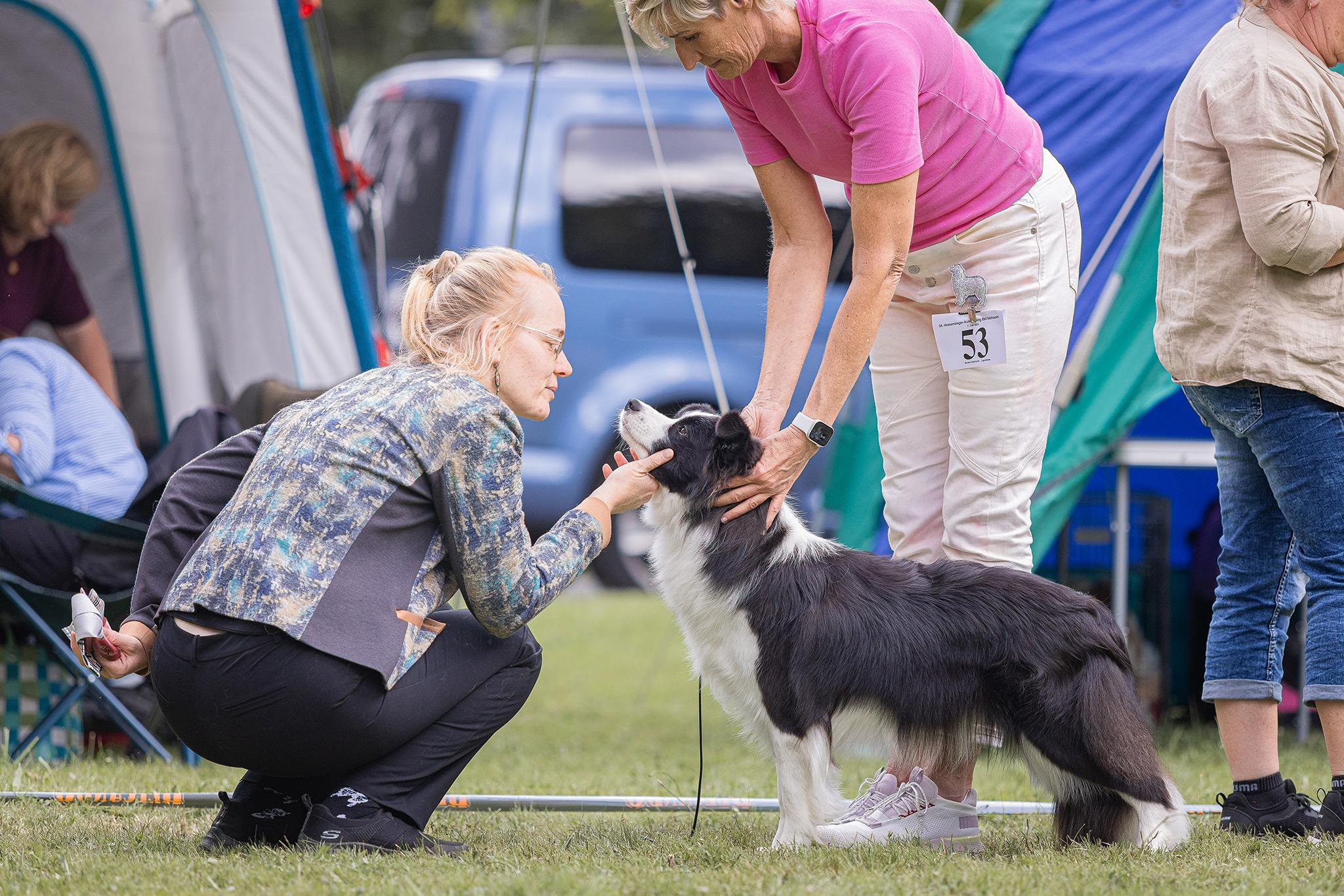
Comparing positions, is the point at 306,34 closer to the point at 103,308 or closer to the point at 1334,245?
the point at 103,308

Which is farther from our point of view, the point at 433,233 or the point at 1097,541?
the point at 433,233

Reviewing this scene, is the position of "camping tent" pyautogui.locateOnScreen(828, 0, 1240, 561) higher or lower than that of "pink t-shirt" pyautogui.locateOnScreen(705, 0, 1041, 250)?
lower

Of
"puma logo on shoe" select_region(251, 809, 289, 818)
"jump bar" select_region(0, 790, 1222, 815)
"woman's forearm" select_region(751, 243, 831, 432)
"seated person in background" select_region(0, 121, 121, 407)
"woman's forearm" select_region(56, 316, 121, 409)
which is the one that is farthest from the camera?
"woman's forearm" select_region(56, 316, 121, 409)

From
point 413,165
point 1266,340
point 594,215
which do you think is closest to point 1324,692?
point 1266,340

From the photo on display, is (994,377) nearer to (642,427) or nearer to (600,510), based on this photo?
(642,427)

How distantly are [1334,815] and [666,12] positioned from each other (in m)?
2.11

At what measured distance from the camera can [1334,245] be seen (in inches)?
106

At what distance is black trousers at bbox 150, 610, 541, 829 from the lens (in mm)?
2393

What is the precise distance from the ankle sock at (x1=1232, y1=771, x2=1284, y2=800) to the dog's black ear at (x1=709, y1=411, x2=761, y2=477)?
125 centimetres

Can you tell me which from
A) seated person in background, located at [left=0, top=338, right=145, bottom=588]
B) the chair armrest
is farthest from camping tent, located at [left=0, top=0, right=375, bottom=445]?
the chair armrest

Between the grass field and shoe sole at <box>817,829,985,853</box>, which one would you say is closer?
the grass field

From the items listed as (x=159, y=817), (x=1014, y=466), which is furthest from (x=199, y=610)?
(x=1014, y=466)

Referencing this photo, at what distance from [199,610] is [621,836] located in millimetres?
1022

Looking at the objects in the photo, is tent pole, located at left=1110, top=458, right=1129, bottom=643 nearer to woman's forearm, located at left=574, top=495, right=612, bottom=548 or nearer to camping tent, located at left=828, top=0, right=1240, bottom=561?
camping tent, located at left=828, top=0, right=1240, bottom=561
